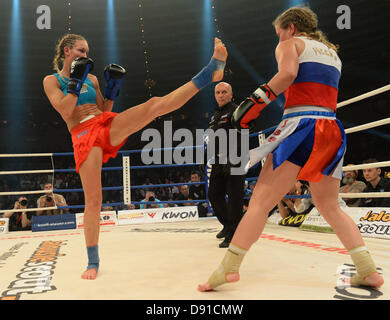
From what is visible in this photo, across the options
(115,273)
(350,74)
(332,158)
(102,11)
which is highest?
(102,11)

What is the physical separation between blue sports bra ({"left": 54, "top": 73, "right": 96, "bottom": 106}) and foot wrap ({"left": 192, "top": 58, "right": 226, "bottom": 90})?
1.96 ft

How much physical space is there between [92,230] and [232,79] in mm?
8684

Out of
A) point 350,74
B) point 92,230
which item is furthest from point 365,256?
point 350,74

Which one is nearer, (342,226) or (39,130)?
(342,226)

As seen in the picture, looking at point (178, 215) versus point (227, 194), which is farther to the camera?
point (178, 215)

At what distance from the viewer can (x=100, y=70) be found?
9539mm

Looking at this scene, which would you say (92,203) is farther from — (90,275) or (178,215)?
(178,215)

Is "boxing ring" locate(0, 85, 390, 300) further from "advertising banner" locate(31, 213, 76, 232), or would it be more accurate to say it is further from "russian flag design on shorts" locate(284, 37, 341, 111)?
"advertising banner" locate(31, 213, 76, 232)

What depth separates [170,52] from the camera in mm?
9422

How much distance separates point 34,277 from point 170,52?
344 inches

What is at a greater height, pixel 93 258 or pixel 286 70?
pixel 286 70

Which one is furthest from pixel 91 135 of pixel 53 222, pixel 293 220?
pixel 53 222

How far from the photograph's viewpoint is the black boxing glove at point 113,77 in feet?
5.72
